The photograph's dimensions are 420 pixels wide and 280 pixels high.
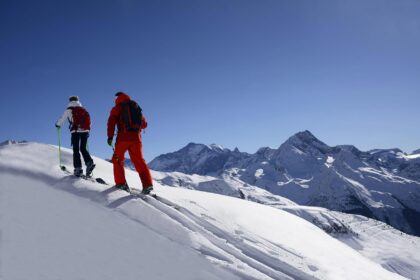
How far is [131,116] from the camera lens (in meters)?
11.4

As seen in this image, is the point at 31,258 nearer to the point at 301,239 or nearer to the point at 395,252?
the point at 301,239

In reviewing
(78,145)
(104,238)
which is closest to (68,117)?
(78,145)

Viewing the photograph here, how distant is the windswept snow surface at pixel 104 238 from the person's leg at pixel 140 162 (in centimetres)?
76

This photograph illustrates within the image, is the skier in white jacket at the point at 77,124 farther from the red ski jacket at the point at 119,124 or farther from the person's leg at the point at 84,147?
the red ski jacket at the point at 119,124

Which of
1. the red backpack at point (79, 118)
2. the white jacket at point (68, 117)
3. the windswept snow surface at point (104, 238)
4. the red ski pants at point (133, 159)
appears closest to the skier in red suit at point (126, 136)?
the red ski pants at point (133, 159)

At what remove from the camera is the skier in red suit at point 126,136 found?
37.2 feet

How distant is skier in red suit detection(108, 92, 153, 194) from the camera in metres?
11.3

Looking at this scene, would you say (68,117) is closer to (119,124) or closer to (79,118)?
(79,118)

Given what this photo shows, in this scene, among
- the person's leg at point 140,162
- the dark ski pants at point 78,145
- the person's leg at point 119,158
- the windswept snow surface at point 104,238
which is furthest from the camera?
the dark ski pants at point 78,145

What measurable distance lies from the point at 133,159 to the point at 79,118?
2.40 m

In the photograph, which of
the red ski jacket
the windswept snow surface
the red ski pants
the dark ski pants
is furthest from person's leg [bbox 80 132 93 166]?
the red ski jacket

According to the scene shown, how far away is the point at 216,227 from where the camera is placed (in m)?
11.1

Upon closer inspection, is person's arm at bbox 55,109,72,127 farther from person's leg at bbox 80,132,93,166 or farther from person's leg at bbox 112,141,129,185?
person's leg at bbox 112,141,129,185

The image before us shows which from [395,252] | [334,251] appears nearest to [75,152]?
[334,251]
